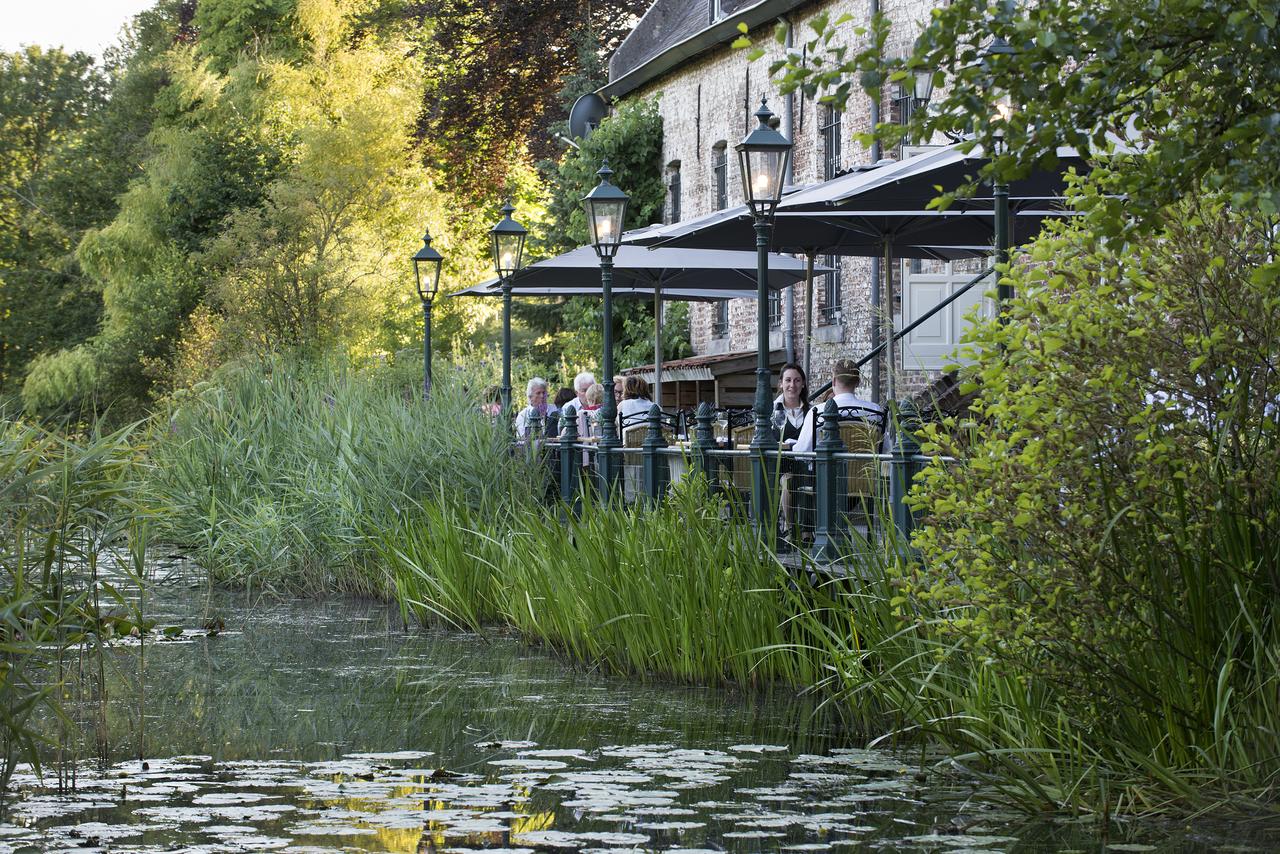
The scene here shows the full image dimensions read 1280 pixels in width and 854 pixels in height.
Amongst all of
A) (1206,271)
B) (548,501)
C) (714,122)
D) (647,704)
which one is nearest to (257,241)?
(714,122)

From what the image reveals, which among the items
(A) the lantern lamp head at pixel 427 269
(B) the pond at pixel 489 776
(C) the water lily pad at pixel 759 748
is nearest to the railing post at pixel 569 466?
(B) the pond at pixel 489 776

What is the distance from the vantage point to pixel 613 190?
14.5 metres

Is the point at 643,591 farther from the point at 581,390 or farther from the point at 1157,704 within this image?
the point at 581,390

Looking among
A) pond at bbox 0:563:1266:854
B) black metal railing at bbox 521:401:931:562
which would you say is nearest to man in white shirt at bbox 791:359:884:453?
black metal railing at bbox 521:401:931:562

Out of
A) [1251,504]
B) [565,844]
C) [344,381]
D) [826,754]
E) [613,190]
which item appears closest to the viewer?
[565,844]

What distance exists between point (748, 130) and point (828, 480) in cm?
1932

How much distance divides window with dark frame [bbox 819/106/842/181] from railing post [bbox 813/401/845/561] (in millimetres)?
16079

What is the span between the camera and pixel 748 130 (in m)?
27.8

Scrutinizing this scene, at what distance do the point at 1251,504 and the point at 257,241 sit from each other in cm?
3012

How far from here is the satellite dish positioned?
34.1 m

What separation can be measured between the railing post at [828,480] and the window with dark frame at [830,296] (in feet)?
50.6

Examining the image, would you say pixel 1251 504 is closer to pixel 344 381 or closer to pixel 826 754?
pixel 826 754

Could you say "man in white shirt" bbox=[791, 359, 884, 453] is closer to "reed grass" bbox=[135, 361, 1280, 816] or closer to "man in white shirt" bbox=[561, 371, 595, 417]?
→ "reed grass" bbox=[135, 361, 1280, 816]

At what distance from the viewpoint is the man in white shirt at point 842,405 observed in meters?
10.4
